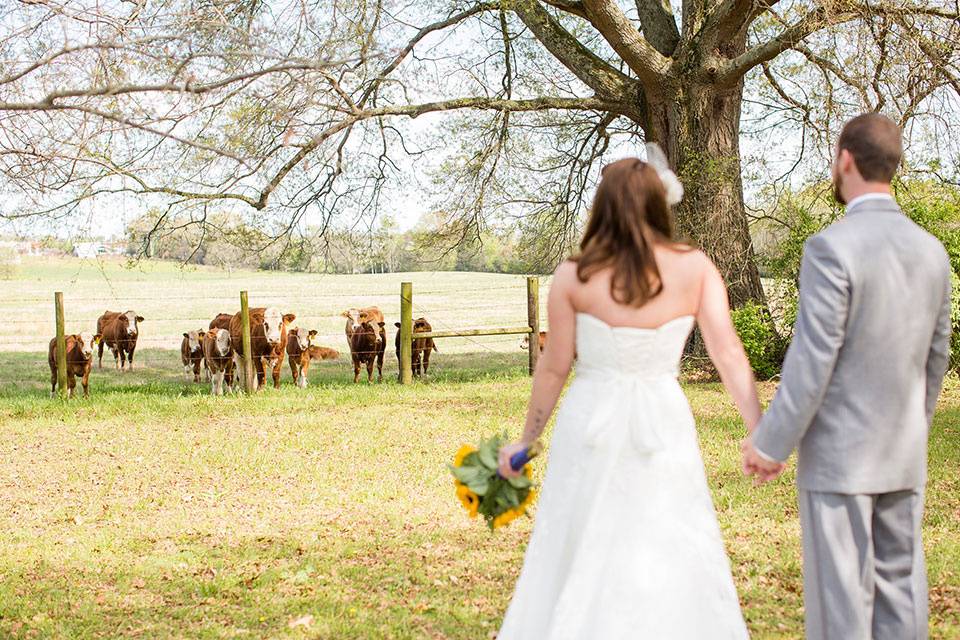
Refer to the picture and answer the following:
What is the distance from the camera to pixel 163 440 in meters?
11.8

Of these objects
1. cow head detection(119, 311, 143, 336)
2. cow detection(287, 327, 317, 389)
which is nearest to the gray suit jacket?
cow detection(287, 327, 317, 389)

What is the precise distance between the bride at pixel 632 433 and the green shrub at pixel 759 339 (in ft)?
40.1

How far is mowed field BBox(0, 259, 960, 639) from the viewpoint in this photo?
19.2 ft

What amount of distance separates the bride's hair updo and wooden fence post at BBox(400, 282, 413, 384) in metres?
13.4

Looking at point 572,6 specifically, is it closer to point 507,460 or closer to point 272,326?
point 272,326

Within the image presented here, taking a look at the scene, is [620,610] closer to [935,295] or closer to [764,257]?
[935,295]

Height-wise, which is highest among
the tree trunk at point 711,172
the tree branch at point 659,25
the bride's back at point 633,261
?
the tree branch at point 659,25

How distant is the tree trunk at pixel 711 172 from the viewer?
637 inches

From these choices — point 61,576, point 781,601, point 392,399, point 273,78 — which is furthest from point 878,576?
point 392,399

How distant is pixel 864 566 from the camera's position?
3697mm

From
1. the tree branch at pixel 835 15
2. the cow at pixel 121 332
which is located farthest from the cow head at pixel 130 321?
the tree branch at pixel 835 15

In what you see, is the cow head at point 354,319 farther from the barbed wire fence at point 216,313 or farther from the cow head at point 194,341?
the cow head at point 194,341

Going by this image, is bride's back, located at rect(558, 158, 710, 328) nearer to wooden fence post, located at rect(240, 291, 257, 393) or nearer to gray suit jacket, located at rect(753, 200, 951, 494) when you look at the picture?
gray suit jacket, located at rect(753, 200, 951, 494)

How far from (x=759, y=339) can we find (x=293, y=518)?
1002cm
